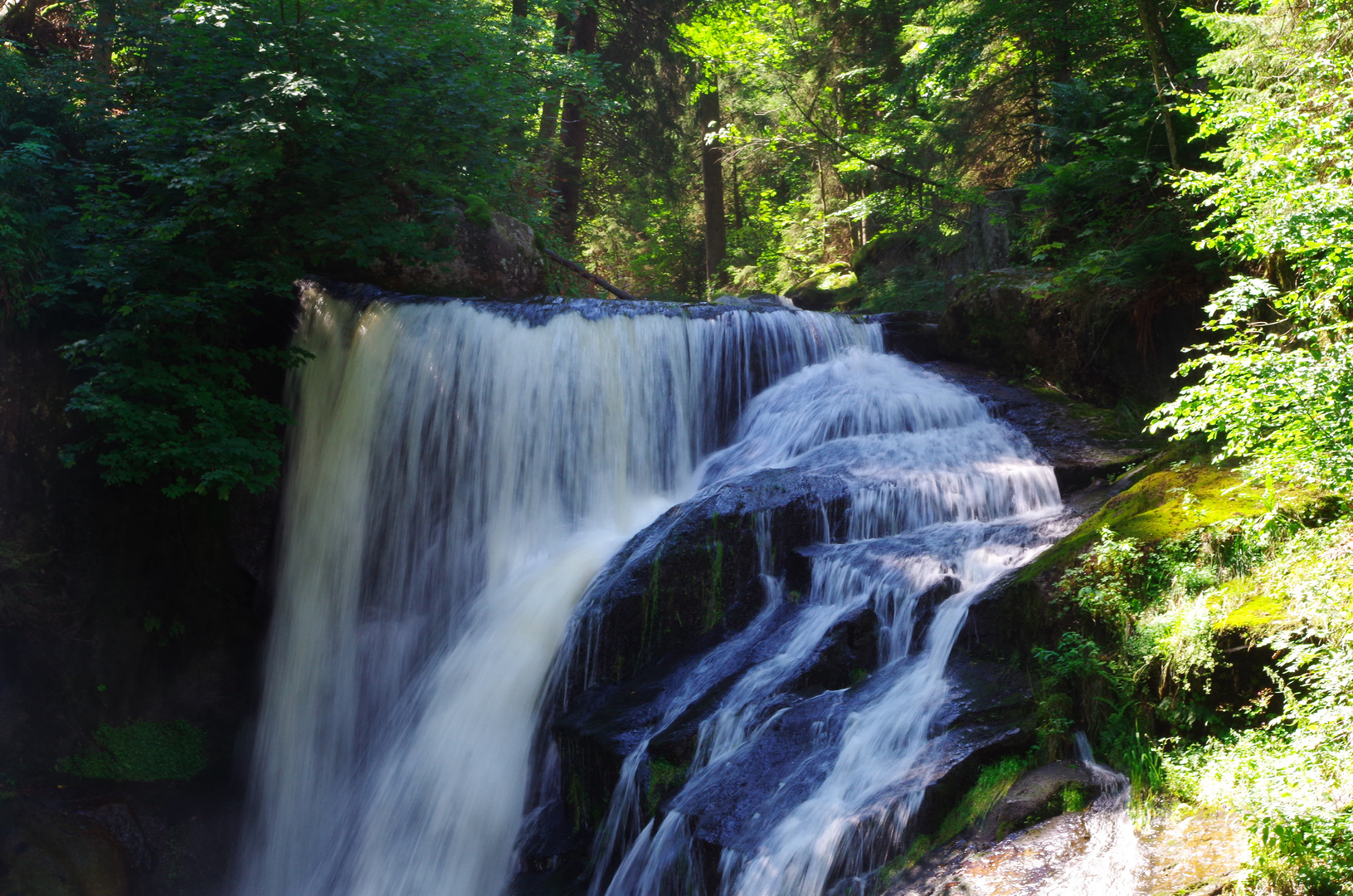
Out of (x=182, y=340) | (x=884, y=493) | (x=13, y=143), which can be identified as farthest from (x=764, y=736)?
(x=13, y=143)

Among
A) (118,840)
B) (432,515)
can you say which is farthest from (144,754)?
(432,515)

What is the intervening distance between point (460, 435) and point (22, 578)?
4411mm

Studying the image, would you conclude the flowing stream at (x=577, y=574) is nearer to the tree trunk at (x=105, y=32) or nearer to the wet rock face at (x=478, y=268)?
the wet rock face at (x=478, y=268)

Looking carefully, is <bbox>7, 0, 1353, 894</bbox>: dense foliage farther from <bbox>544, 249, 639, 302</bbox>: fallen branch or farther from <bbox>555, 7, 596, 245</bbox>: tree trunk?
<bbox>544, 249, 639, 302</bbox>: fallen branch

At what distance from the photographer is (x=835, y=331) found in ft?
39.6

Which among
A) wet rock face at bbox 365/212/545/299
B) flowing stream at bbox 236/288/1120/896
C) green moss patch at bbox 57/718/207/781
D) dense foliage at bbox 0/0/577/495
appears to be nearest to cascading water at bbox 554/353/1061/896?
flowing stream at bbox 236/288/1120/896

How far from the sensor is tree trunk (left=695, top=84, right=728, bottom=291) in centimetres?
2066

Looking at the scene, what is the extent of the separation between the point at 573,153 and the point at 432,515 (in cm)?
1086

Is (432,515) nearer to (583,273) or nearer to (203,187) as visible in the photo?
(203,187)

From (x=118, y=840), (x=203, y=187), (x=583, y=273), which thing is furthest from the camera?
(x=583, y=273)

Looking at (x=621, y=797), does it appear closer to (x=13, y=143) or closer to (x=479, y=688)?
(x=479, y=688)

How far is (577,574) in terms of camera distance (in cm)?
807

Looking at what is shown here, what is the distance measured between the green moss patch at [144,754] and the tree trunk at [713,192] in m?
14.9

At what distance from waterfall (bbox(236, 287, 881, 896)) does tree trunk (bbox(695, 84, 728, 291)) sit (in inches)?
411
